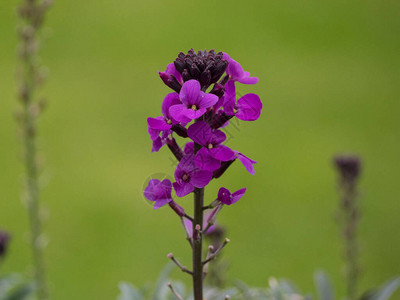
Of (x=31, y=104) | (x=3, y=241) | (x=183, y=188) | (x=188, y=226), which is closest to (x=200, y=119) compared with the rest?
(x=183, y=188)

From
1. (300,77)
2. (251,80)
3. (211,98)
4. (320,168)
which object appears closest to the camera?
(211,98)

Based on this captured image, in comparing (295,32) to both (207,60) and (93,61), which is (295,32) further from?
(207,60)

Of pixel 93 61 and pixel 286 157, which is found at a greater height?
pixel 93 61

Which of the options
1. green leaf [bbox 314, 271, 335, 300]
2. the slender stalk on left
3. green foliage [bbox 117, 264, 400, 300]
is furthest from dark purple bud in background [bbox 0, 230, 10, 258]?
green leaf [bbox 314, 271, 335, 300]

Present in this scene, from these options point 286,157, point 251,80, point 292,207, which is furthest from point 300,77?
point 251,80

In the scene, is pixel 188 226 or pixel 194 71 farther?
pixel 188 226

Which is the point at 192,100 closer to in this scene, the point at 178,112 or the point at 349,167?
the point at 178,112

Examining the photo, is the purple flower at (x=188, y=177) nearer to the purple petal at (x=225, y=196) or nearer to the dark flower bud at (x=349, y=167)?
the purple petal at (x=225, y=196)
